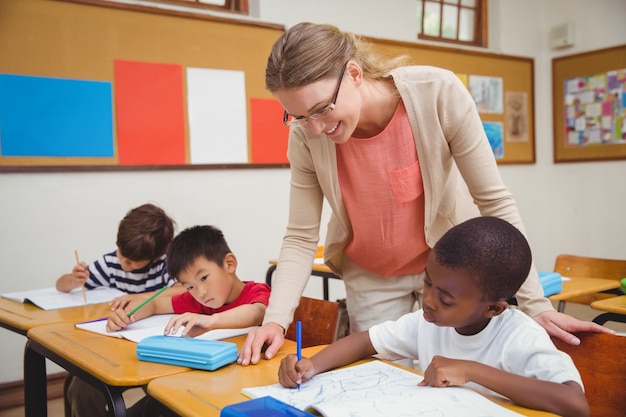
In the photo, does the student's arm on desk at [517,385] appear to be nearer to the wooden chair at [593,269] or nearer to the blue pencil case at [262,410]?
the blue pencil case at [262,410]

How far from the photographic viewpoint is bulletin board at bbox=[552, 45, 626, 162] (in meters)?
5.03

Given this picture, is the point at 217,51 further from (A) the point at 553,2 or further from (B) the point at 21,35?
(A) the point at 553,2

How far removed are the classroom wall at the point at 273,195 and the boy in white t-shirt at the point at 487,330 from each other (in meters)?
2.46

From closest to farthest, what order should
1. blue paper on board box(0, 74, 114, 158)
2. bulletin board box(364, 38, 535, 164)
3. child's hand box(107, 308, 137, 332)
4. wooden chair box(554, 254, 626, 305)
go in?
child's hand box(107, 308, 137, 332) → wooden chair box(554, 254, 626, 305) → blue paper on board box(0, 74, 114, 158) → bulletin board box(364, 38, 535, 164)

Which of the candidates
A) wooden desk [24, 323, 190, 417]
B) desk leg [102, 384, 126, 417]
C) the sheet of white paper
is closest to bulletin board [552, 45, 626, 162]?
the sheet of white paper

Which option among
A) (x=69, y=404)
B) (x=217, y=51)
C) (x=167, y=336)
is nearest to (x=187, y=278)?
(x=167, y=336)

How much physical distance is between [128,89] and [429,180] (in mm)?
2366

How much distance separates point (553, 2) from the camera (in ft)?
17.8

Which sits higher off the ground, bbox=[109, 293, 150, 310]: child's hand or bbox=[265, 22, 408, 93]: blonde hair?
bbox=[265, 22, 408, 93]: blonde hair

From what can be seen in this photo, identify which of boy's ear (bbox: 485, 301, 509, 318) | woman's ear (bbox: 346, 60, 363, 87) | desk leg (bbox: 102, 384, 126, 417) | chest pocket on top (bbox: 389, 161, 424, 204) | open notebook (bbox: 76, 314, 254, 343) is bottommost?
desk leg (bbox: 102, 384, 126, 417)

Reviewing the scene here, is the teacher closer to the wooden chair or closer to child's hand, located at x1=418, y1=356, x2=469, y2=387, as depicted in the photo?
child's hand, located at x1=418, y1=356, x2=469, y2=387

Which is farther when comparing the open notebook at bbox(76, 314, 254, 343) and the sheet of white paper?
the sheet of white paper

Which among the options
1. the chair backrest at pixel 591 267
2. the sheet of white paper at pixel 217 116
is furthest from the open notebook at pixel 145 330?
the sheet of white paper at pixel 217 116

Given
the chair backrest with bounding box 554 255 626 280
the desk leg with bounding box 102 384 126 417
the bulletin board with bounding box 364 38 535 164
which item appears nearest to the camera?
the desk leg with bounding box 102 384 126 417
